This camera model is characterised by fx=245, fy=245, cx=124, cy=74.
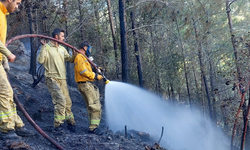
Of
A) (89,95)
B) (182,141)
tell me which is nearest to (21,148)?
(89,95)

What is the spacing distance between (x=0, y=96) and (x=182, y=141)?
9200 mm

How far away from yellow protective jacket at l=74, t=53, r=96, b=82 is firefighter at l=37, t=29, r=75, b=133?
1.12 ft

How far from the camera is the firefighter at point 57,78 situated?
17.0 ft

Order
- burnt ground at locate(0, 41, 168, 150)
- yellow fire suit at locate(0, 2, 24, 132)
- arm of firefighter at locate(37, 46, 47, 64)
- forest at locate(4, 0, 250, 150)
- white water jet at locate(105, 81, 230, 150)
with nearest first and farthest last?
yellow fire suit at locate(0, 2, 24, 132)
burnt ground at locate(0, 41, 168, 150)
arm of firefighter at locate(37, 46, 47, 64)
forest at locate(4, 0, 250, 150)
white water jet at locate(105, 81, 230, 150)

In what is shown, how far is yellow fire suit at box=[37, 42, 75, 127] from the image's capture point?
204 inches

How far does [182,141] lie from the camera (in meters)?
11.2

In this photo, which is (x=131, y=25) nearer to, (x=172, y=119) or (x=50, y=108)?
(x=172, y=119)

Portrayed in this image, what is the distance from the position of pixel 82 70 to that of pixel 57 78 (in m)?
0.59

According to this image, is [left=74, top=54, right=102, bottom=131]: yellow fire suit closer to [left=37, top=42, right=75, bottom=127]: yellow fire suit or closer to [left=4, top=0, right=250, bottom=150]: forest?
[left=37, top=42, right=75, bottom=127]: yellow fire suit

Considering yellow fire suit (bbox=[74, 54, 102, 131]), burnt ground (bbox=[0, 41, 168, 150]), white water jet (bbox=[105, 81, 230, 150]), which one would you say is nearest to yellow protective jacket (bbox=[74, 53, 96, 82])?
yellow fire suit (bbox=[74, 54, 102, 131])

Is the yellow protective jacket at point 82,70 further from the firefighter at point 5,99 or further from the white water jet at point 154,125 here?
the white water jet at point 154,125

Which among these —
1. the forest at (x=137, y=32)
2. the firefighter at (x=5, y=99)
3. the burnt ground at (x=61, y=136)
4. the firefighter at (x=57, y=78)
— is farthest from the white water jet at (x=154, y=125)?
the firefighter at (x=5, y=99)

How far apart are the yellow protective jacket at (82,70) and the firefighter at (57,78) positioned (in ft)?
1.12

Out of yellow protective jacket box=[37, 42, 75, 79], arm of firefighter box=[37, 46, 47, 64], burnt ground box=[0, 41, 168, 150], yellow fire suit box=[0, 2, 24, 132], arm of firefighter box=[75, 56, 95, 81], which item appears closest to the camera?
yellow fire suit box=[0, 2, 24, 132]
